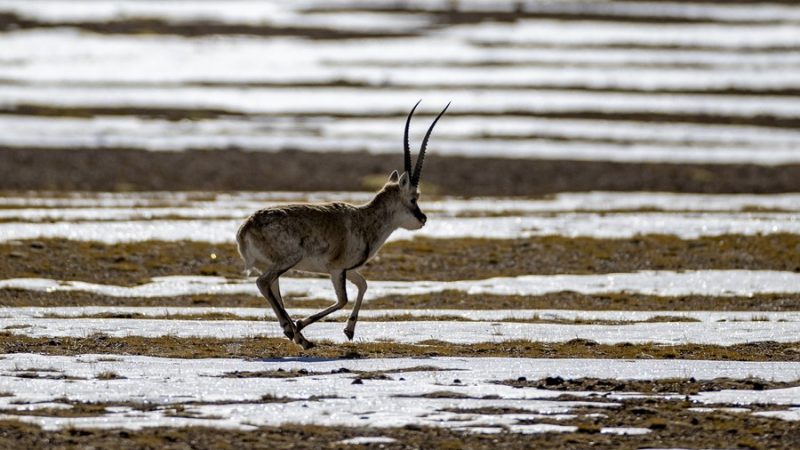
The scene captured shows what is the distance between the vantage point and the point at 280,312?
59.1 feet

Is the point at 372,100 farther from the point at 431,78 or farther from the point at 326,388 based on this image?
the point at 326,388

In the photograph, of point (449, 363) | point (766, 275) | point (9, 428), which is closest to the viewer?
point (9, 428)

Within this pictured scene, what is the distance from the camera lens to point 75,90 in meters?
73.1

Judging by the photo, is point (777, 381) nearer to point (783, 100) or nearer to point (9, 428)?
point (9, 428)

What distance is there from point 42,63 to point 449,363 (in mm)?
72584

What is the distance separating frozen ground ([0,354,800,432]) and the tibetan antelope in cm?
172

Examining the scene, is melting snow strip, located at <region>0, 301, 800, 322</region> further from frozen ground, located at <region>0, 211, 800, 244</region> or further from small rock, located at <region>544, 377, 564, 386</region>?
frozen ground, located at <region>0, 211, 800, 244</region>

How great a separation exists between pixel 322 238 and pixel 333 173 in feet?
96.6

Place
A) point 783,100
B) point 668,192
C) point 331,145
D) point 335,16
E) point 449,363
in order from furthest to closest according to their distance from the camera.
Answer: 1. point 335,16
2. point 783,100
3. point 331,145
4. point 668,192
5. point 449,363

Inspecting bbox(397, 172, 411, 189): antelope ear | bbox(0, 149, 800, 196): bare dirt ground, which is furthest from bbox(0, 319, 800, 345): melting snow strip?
bbox(0, 149, 800, 196): bare dirt ground

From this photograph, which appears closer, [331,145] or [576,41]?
[331,145]

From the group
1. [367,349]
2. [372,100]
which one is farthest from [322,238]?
[372,100]

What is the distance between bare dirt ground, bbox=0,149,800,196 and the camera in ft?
148

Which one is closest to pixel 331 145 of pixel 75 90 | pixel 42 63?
pixel 75 90
